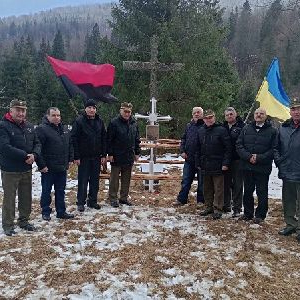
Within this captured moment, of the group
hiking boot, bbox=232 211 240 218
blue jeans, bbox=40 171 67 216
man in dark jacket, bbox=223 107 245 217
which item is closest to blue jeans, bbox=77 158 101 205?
blue jeans, bbox=40 171 67 216

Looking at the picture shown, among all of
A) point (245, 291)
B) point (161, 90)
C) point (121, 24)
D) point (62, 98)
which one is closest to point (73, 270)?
point (245, 291)

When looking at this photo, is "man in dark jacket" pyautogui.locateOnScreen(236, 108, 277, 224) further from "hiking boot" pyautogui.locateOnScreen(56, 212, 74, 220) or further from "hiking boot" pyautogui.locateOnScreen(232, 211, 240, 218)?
"hiking boot" pyautogui.locateOnScreen(56, 212, 74, 220)

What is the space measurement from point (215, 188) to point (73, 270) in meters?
3.42

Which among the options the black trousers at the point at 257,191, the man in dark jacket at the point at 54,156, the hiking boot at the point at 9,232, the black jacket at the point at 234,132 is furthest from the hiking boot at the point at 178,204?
the hiking boot at the point at 9,232

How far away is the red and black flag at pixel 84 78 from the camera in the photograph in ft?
31.7

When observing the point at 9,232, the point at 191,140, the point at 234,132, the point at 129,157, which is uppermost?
the point at 234,132

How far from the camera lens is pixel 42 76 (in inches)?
1485

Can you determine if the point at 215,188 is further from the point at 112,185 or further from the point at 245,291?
the point at 245,291

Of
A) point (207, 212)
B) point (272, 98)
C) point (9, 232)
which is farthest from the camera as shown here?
point (272, 98)

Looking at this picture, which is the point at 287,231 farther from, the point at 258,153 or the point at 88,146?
the point at 88,146

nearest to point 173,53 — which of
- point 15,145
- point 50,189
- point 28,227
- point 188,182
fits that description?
point 188,182

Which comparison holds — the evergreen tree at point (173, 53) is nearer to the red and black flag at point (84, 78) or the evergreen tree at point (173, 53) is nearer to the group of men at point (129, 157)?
the red and black flag at point (84, 78)

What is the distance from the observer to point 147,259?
18.3ft

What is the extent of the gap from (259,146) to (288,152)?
0.55 metres
